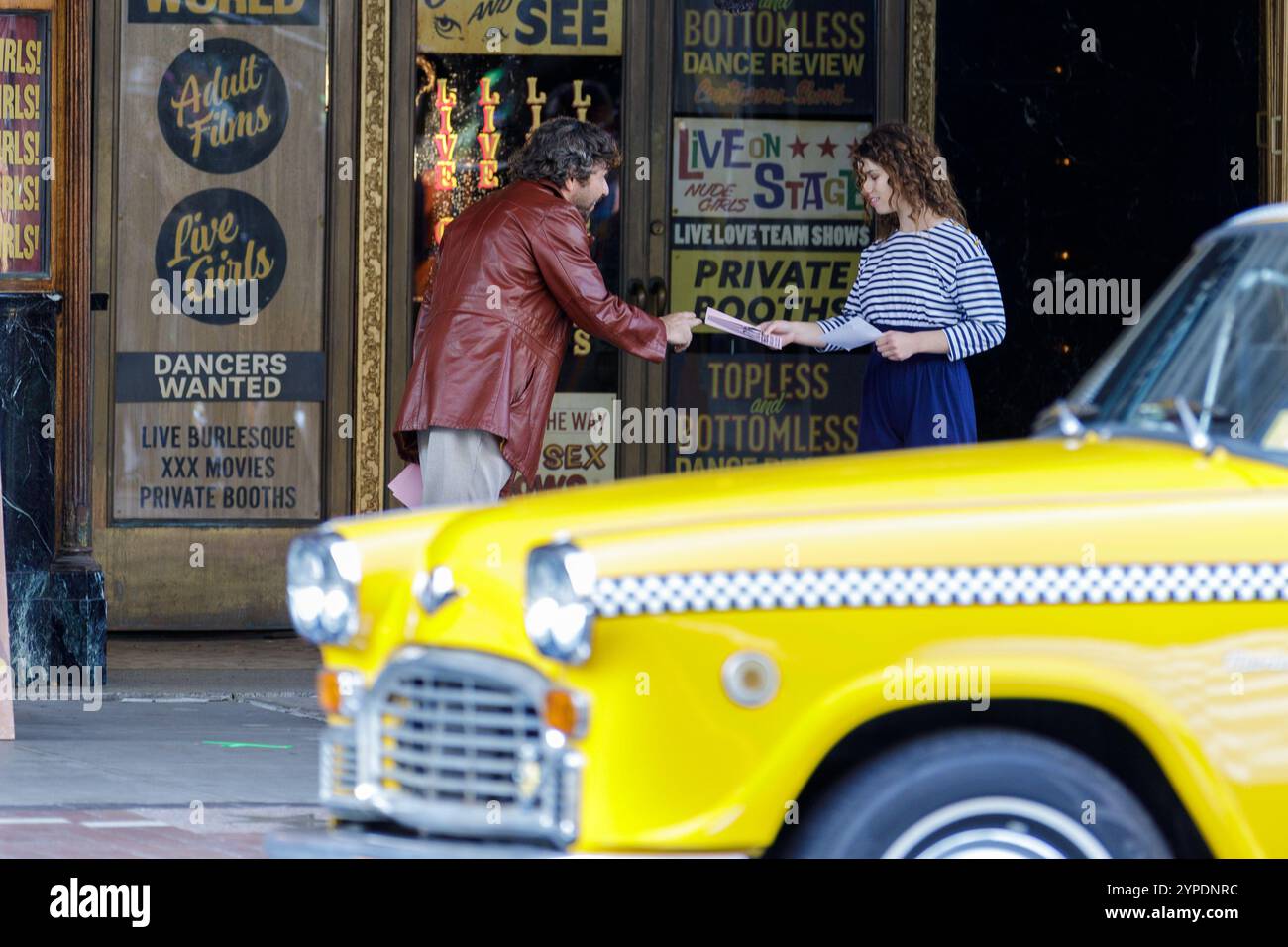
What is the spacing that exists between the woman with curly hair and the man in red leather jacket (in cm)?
57

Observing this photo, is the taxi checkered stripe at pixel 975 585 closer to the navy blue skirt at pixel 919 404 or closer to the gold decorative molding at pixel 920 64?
the navy blue skirt at pixel 919 404

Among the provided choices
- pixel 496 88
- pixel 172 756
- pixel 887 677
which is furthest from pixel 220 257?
pixel 887 677

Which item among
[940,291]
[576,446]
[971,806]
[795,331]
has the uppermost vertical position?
[940,291]

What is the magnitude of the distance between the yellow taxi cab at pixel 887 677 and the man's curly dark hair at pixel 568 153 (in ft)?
10.5

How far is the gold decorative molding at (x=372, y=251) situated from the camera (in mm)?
9422

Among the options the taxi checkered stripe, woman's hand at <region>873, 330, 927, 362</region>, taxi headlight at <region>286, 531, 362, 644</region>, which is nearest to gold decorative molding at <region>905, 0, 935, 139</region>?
woman's hand at <region>873, 330, 927, 362</region>

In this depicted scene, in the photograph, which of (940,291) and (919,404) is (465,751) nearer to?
(919,404)

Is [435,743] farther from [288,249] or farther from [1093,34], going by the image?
[1093,34]

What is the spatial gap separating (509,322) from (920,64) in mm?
3825

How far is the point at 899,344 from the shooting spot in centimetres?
643

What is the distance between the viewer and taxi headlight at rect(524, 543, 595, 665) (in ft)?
11.0

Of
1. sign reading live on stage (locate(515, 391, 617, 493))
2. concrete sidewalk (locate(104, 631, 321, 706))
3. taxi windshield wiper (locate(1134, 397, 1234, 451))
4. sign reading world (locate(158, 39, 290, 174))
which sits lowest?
concrete sidewalk (locate(104, 631, 321, 706))

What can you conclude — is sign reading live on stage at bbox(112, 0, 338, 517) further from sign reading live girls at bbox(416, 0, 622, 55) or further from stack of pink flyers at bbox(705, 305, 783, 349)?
stack of pink flyers at bbox(705, 305, 783, 349)

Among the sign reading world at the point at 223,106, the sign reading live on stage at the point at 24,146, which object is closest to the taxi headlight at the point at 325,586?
the sign reading live on stage at the point at 24,146
